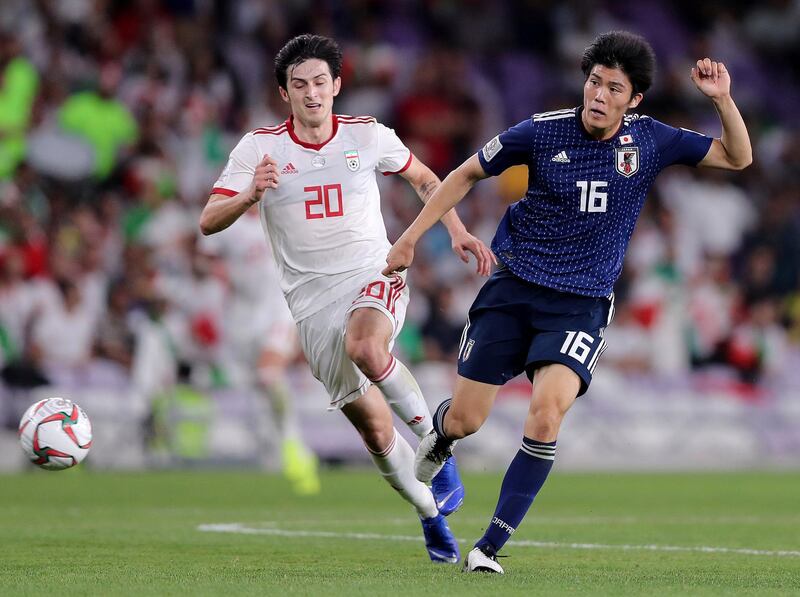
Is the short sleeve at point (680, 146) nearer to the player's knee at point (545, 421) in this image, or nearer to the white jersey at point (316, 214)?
the player's knee at point (545, 421)

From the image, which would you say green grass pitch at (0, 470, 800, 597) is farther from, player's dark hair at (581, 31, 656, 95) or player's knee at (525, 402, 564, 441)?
player's dark hair at (581, 31, 656, 95)

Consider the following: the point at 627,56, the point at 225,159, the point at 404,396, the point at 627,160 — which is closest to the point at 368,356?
the point at 404,396

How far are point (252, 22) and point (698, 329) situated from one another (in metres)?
6.94

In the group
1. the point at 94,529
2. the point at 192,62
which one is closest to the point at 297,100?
the point at 94,529

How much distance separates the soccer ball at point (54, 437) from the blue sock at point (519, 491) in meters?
2.37

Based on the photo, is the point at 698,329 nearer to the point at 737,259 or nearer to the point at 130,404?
the point at 737,259

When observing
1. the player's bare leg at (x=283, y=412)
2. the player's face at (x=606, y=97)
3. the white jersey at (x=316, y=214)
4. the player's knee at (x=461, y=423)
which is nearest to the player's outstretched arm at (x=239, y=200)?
the white jersey at (x=316, y=214)

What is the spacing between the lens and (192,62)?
1838 cm

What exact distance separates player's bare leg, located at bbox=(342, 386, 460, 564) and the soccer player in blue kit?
1.52ft

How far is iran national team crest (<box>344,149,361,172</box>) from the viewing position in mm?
7969

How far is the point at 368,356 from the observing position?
24.3 ft

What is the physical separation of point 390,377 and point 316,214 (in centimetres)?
98

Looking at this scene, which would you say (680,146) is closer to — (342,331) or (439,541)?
(342,331)

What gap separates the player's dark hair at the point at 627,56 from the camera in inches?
269
